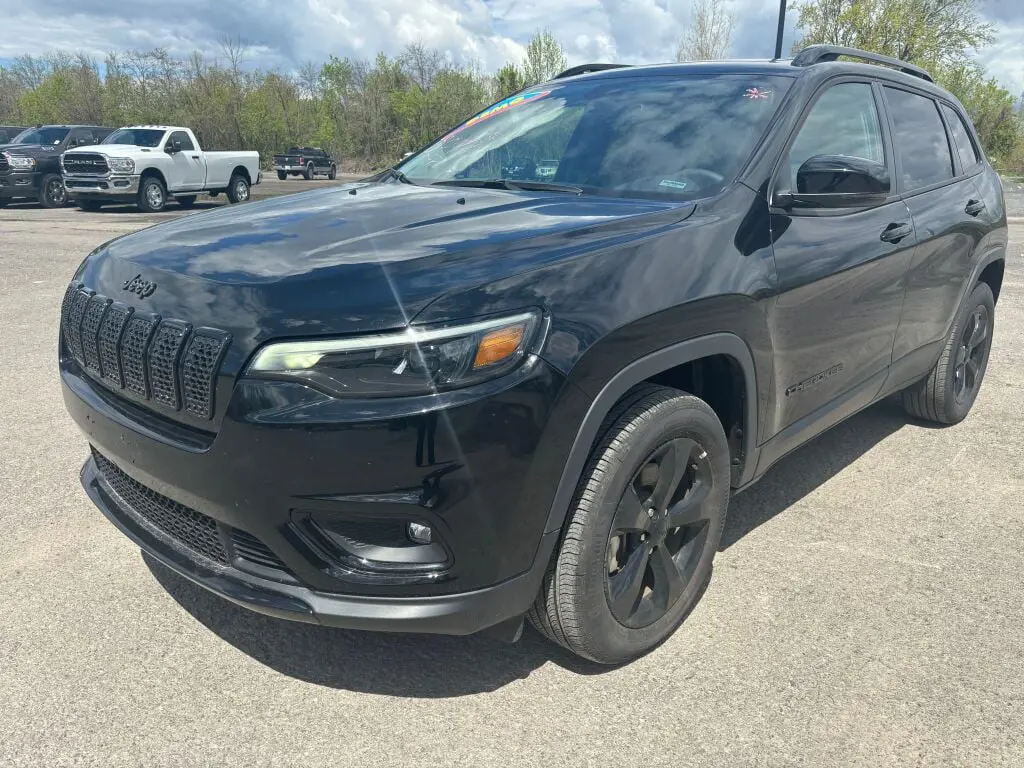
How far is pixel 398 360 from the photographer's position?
187cm

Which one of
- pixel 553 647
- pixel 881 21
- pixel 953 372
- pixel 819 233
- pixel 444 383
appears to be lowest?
pixel 553 647

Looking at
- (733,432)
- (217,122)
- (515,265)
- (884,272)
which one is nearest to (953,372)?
(884,272)

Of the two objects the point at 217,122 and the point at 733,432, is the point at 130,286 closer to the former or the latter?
the point at 733,432

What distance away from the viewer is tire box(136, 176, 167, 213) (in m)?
18.2

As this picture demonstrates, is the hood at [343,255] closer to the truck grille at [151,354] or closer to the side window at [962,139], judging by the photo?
the truck grille at [151,354]

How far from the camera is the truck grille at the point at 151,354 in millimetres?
2002

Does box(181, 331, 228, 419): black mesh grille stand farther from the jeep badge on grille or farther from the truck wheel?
the truck wheel

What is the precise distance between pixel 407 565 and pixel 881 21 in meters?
40.4

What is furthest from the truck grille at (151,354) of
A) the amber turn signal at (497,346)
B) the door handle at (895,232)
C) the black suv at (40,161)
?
the black suv at (40,161)

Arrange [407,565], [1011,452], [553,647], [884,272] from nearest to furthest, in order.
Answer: [407,565], [553,647], [884,272], [1011,452]

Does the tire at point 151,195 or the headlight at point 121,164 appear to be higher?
the headlight at point 121,164

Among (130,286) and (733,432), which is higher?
(130,286)

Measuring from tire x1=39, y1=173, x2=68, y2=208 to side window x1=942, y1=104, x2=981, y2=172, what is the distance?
19.5 meters

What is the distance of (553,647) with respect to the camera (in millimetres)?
2613
